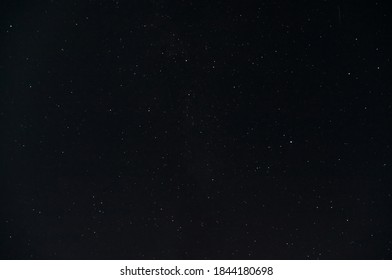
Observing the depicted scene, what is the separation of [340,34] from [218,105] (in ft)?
0.72

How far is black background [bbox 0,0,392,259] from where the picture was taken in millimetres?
713

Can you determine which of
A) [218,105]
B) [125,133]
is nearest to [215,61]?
[218,105]

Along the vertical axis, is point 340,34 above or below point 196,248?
above

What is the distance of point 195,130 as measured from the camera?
0.72 meters

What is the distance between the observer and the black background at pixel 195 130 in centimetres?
71

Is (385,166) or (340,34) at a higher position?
(340,34)

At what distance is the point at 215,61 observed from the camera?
0.72m

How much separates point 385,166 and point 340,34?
0.71ft

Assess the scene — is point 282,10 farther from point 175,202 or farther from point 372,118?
point 175,202

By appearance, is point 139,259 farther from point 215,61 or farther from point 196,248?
point 215,61
